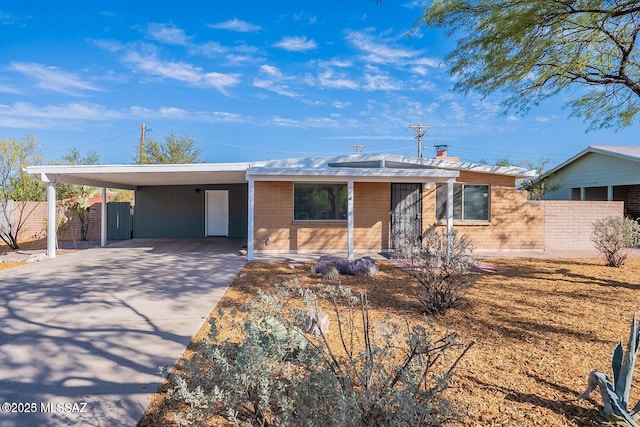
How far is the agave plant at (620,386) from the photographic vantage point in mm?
2328

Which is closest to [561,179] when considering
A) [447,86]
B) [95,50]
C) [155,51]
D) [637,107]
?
[637,107]

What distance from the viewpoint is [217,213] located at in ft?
52.0

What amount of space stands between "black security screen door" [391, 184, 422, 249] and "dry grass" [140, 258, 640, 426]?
3352 mm

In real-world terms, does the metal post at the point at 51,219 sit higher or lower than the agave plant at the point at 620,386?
higher

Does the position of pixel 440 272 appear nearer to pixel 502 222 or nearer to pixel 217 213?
pixel 502 222

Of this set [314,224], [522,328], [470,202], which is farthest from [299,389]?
[470,202]

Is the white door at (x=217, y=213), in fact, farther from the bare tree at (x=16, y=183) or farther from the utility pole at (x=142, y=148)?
the utility pole at (x=142, y=148)

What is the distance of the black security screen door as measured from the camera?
38.0 feet

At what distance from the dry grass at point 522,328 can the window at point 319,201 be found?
2920mm

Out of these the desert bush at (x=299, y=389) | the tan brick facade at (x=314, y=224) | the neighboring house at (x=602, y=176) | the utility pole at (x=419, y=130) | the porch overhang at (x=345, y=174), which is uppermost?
the utility pole at (x=419, y=130)

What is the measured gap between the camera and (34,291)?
6.17 metres

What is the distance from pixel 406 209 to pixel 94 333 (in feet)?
31.4

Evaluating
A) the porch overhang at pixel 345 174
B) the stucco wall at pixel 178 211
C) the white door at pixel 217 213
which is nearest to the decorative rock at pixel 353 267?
the porch overhang at pixel 345 174

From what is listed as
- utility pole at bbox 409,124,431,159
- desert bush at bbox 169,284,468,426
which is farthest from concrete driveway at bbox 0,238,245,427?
utility pole at bbox 409,124,431,159
